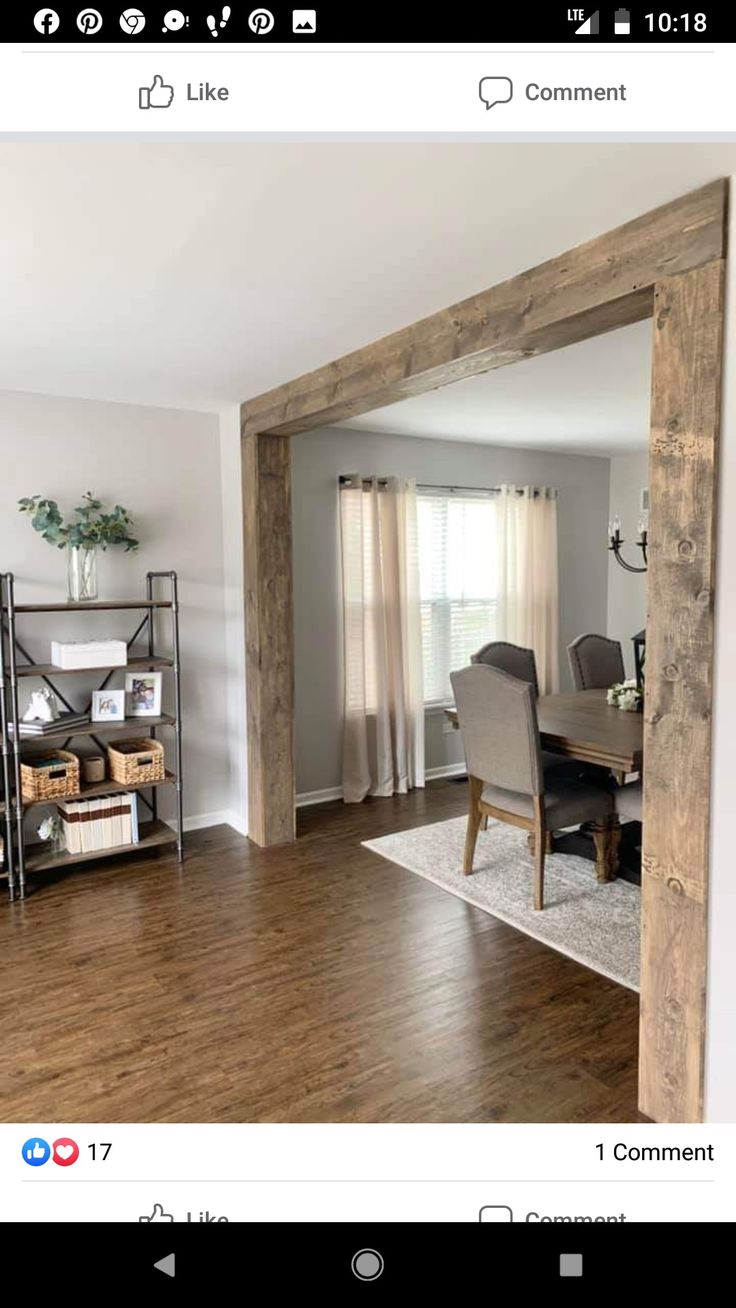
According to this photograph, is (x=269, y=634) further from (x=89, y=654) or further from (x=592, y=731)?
(x=592, y=731)

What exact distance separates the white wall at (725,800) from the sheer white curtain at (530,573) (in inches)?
146

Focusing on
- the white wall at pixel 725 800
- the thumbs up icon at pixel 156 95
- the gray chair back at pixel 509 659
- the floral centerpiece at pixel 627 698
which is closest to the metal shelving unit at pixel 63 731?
the gray chair back at pixel 509 659

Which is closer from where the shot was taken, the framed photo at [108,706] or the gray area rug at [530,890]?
the gray area rug at [530,890]

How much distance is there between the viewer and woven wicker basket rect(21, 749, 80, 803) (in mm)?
3277

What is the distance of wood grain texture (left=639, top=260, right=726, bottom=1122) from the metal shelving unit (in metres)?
2.38

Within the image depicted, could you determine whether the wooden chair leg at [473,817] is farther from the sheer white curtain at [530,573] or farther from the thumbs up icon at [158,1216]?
the thumbs up icon at [158,1216]

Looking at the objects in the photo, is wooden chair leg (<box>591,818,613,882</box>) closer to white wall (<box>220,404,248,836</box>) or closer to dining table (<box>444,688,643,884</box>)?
dining table (<box>444,688,643,884</box>)

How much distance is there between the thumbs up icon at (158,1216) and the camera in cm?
57

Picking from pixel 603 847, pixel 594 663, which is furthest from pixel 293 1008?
pixel 594 663

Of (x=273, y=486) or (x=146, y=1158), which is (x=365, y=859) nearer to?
(x=273, y=486)

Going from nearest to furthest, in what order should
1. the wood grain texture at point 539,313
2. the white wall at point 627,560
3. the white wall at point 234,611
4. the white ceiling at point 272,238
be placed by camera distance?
the white ceiling at point 272,238 < the wood grain texture at point 539,313 < the white wall at point 234,611 < the white wall at point 627,560

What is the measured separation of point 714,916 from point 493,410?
120 inches
